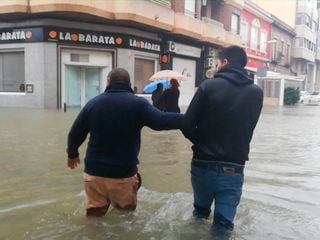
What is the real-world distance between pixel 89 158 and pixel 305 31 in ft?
165

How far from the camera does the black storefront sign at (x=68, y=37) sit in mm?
18188

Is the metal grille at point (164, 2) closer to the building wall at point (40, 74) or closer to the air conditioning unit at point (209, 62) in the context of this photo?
the air conditioning unit at point (209, 62)

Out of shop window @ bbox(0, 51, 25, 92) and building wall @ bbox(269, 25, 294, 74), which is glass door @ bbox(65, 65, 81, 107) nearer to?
shop window @ bbox(0, 51, 25, 92)

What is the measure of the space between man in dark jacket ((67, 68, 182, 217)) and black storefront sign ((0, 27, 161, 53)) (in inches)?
605

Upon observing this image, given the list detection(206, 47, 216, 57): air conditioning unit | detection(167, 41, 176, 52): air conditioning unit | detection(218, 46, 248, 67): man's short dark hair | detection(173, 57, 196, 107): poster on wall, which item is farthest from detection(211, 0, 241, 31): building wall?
detection(218, 46, 248, 67): man's short dark hair

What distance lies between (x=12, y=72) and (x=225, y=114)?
59.2 ft

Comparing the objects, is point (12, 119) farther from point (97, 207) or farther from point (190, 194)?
point (97, 207)

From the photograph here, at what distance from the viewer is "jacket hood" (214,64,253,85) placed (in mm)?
3459

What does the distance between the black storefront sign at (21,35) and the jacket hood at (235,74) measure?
15938 mm

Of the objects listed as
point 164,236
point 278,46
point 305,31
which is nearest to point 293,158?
point 164,236

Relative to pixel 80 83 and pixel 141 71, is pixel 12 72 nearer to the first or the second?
pixel 80 83

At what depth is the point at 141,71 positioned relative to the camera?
22266 mm

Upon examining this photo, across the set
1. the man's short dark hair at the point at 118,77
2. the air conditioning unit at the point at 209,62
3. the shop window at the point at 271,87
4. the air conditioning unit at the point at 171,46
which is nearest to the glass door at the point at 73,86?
the air conditioning unit at the point at 171,46

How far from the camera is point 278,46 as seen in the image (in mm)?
44000
